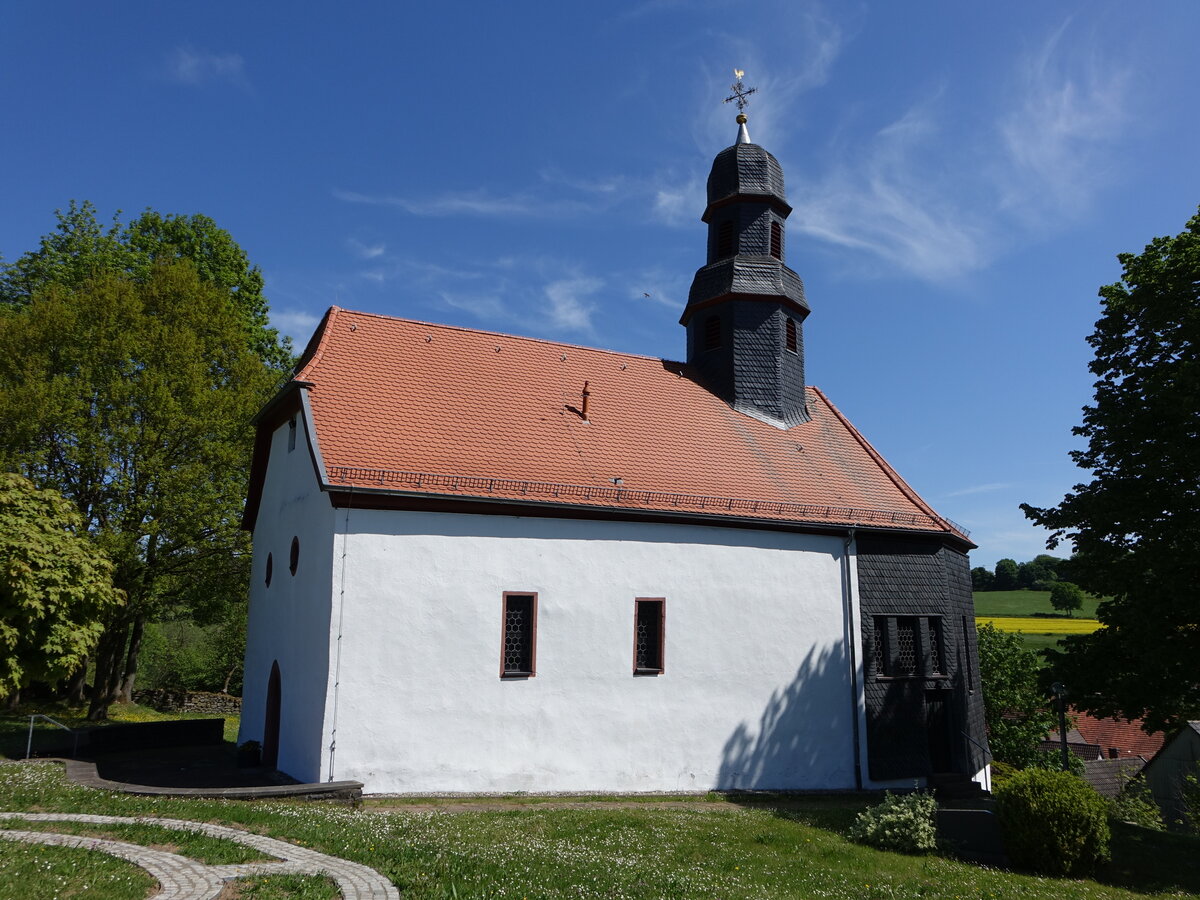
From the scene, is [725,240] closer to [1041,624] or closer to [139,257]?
[139,257]

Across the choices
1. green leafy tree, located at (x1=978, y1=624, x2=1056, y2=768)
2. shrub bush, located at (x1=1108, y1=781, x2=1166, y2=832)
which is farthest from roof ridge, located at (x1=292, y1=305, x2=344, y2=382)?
green leafy tree, located at (x1=978, y1=624, x2=1056, y2=768)

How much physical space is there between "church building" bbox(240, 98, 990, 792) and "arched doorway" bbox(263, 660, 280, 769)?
2.3 inches

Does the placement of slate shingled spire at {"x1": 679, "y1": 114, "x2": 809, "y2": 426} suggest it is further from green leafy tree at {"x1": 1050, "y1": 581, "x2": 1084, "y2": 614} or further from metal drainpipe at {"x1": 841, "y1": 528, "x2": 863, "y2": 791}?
green leafy tree at {"x1": 1050, "y1": 581, "x2": 1084, "y2": 614}

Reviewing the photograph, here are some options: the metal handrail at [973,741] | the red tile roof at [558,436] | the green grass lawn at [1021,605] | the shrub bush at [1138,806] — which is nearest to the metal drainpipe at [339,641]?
the red tile roof at [558,436]

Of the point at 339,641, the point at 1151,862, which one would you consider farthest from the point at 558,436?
the point at 1151,862

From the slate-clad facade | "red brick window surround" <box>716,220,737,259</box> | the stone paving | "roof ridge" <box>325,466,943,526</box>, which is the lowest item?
the stone paving

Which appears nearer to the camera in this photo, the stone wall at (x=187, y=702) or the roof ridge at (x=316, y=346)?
the roof ridge at (x=316, y=346)

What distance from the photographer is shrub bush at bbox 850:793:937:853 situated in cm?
1135

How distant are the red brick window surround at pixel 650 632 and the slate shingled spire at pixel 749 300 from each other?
21.0 feet

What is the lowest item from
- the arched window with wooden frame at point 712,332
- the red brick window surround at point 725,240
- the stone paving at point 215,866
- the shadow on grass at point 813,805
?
the shadow on grass at point 813,805

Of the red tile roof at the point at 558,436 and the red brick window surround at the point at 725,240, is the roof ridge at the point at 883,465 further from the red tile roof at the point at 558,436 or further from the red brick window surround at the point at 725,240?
the red brick window surround at the point at 725,240

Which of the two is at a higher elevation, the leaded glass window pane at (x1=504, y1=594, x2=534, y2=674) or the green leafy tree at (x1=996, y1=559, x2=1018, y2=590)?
the green leafy tree at (x1=996, y1=559, x2=1018, y2=590)

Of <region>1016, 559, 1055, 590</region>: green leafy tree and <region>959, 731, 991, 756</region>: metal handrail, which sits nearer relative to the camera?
<region>959, 731, 991, 756</region>: metal handrail

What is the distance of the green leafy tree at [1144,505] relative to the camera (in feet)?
45.3
